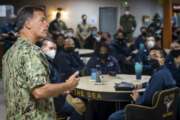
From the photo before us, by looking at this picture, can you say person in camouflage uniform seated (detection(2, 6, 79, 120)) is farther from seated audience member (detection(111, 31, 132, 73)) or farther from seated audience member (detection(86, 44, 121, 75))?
seated audience member (detection(111, 31, 132, 73))

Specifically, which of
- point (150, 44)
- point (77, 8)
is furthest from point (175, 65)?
point (77, 8)

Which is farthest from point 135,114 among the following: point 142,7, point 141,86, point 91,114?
point 142,7

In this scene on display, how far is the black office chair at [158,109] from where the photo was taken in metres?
4.20

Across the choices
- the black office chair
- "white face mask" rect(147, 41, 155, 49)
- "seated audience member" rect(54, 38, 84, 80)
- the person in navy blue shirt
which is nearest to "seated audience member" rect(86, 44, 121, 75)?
"seated audience member" rect(54, 38, 84, 80)

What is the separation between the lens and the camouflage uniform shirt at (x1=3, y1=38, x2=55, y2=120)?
2.56 metres

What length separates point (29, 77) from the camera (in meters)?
2.55

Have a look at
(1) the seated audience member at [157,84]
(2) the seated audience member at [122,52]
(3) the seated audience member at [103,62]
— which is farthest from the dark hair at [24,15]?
(2) the seated audience member at [122,52]

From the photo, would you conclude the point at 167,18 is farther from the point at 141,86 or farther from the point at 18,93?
the point at 18,93

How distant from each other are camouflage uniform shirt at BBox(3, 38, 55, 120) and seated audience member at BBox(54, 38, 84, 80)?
14.3 feet

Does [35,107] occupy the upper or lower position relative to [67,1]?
lower

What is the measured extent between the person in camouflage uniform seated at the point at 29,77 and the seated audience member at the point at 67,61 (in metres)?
4.36

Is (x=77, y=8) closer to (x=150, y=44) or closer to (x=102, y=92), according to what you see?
(x=150, y=44)

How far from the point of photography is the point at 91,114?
577 cm

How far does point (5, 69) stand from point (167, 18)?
1196 centimetres
